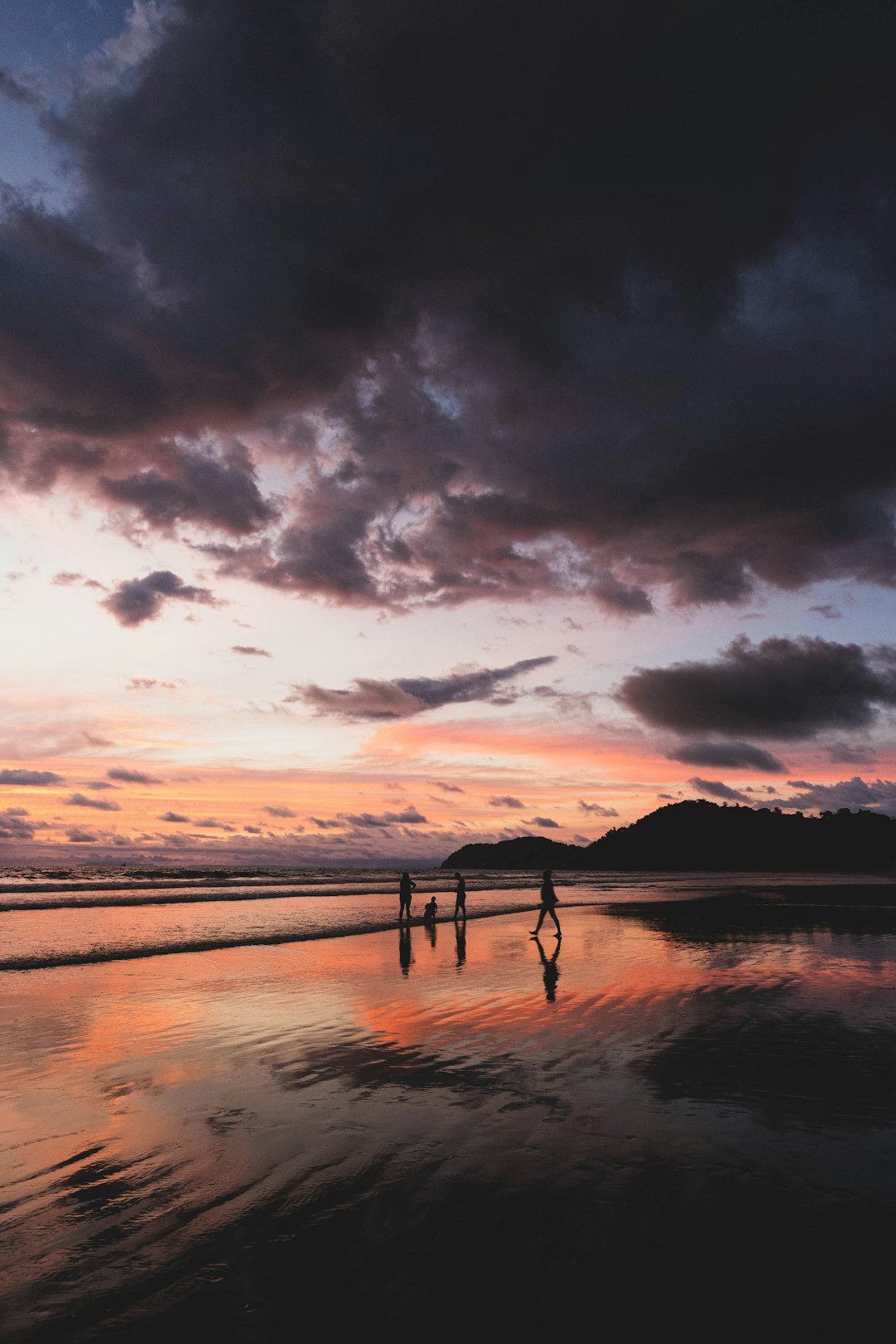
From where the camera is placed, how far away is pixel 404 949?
81.9ft

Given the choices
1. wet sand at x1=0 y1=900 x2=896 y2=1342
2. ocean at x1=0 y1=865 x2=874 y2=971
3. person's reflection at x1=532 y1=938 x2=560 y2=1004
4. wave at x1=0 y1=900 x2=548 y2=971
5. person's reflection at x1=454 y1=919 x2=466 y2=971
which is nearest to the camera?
wet sand at x1=0 y1=900 x2=896 y2=1342

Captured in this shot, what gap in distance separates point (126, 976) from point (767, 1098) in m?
16.5

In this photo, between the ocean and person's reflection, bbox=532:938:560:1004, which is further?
the ocean

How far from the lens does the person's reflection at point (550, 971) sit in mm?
16172

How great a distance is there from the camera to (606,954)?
22.8m

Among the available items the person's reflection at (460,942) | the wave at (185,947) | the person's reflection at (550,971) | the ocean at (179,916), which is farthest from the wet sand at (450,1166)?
the ocean at (179,916)

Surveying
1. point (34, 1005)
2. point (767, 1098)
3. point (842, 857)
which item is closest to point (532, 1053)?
point (767, 1098)

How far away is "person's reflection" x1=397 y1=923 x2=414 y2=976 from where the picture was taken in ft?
69.2

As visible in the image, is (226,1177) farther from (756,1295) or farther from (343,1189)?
(756,1295)

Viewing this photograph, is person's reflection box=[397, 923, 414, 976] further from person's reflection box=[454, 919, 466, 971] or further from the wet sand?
the wet sand

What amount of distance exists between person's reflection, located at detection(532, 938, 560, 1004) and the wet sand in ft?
2.41

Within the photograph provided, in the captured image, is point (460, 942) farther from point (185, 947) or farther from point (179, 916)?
point (179, 916)

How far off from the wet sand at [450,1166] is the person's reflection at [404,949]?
5578 mm

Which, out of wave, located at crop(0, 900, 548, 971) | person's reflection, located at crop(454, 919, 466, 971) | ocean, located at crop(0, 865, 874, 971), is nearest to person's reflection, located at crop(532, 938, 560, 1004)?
person's reflection, located at crop(454, 919, 466, 971)
